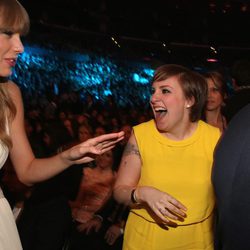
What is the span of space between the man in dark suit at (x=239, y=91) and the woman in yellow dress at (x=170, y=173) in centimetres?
86

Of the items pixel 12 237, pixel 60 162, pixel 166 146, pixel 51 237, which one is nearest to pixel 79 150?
pixel 60 162

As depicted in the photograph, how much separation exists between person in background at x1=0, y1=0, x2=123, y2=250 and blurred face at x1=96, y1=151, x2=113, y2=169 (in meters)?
1.72

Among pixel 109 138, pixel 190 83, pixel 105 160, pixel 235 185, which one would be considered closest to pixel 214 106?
pixel 105 160

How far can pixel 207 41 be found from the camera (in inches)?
621

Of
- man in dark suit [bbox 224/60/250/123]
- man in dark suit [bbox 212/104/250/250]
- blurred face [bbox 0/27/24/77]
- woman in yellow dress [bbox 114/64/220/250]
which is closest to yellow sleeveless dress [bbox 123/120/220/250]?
woman in yellow dress [bbox 114/64/220/250]

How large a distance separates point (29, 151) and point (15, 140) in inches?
3.3

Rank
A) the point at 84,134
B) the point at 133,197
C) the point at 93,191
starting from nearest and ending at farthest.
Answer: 1. the point at 133,197
2. the point at 93,191
3. the point at 84,134

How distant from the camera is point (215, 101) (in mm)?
3498

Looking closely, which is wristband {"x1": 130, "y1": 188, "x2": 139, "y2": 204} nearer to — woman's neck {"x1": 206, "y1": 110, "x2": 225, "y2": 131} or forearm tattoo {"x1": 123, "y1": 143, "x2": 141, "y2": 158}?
forearm tattoo {"x1": 123, "y1": 143, "x2": 141, "y2": 158}

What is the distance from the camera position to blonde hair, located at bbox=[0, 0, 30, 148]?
5.59ft

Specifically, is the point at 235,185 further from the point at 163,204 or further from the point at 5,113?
the point at 5,113

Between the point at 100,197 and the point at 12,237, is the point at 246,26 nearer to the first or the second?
the point at 100,197

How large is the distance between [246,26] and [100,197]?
13502 mm

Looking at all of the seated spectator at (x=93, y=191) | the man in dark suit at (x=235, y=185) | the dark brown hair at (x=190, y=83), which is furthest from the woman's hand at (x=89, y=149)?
the seated spectator at (x=93, y=191)
